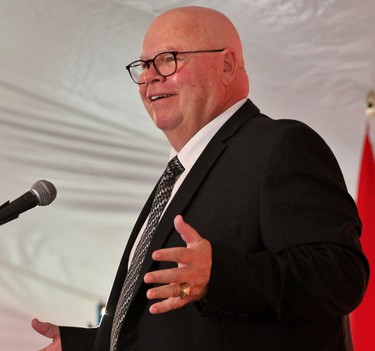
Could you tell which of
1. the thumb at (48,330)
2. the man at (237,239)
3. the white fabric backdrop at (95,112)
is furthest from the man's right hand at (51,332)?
the white fabric backdrop at (95,112)

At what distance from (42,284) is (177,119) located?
1.47 m

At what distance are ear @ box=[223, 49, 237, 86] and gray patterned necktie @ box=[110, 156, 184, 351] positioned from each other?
0.75 feet

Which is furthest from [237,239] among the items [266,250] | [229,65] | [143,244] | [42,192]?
[229,65]

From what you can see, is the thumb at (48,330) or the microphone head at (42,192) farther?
the thumb at (48,330)

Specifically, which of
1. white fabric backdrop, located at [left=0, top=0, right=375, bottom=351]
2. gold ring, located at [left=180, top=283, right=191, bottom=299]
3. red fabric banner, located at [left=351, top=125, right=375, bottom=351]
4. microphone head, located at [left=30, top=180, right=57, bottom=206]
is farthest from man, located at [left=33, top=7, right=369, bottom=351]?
red fabric banner, located at [left=351, top=125, right=375, bottom=351]

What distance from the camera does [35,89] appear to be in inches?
128

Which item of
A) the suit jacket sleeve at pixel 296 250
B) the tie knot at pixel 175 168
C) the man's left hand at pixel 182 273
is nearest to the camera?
the man's left hand at pixel 182 273

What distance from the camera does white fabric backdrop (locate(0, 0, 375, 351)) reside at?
121 inches

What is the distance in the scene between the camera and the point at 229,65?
187cm

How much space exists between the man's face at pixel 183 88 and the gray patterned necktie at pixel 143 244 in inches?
3.1

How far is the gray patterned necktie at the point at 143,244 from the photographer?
1.63 m

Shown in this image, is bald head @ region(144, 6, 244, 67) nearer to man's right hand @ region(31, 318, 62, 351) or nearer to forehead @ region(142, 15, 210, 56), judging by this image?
forehead @ region(142, 15, 210, 56)

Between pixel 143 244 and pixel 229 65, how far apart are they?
47 centimetres

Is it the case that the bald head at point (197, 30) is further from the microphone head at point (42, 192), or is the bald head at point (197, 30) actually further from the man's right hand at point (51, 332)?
the man's right hand at point (51, 332)
